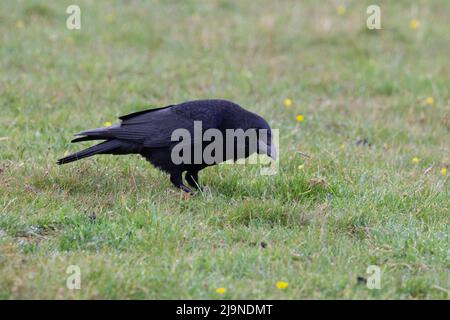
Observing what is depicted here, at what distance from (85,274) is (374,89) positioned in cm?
569

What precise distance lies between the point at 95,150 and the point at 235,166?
48.7 inches

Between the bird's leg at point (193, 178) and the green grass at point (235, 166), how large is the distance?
0.44ft

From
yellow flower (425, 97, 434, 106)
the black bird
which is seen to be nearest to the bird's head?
the black bird

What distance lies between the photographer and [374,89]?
29.2ft

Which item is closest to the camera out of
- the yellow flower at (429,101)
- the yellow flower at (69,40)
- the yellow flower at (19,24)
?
the yellow flower at (429,101)

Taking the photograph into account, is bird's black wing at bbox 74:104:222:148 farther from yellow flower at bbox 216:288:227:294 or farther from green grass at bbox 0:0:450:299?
yellow flower at bbox 216:288:227:294

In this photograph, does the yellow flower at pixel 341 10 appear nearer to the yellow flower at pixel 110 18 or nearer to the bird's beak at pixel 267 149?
the yellow flower at pixel 110 18

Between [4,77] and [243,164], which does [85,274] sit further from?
[4,77]

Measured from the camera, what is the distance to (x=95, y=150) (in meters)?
5.64

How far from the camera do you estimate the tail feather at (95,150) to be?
18.3 feet

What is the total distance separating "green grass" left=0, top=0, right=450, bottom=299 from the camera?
430 centimetres

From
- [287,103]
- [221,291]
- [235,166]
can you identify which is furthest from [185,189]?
[287,103]

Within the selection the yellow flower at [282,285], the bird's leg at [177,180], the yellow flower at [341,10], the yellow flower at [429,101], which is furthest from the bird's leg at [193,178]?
the yellow flower at [341,10]

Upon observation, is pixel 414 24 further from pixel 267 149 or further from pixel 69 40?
pixel 267 149
